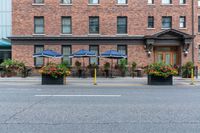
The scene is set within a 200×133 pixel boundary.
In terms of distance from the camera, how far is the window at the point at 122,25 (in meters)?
33.0

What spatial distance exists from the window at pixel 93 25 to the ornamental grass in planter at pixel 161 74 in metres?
12.9

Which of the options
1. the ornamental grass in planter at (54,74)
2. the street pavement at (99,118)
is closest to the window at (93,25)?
the ornamental grass in planter at (54,74)

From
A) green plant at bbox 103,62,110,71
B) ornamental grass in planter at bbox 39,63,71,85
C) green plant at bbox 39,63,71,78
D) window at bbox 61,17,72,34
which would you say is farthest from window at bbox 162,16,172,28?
green plant at bbox 39,63,71,78

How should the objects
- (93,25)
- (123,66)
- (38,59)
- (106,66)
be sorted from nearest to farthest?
(123,66)
(106,66)
(93,25)
(38,59)

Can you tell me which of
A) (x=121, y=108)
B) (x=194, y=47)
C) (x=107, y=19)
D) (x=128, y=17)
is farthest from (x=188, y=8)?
(x=121, y=108)

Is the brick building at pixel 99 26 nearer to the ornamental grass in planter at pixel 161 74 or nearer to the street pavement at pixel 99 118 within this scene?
the ornamental grass in planter at pixel 161 74

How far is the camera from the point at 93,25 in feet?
108

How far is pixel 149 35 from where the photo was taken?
106 ft

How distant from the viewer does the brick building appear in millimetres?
32594

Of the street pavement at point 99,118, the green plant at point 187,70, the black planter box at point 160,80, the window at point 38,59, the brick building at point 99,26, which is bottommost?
the street pavement at point 99,118

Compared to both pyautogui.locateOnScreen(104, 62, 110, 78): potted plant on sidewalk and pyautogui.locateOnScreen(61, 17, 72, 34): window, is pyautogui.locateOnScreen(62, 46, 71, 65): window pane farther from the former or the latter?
pyautogui.locateOnScreen(104, 62, 110, 78): potted plant on sidewalk

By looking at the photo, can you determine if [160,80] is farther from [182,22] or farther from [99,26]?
[182,22]

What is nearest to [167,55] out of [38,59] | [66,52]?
[66,52]

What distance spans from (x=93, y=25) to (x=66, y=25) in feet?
9.43
